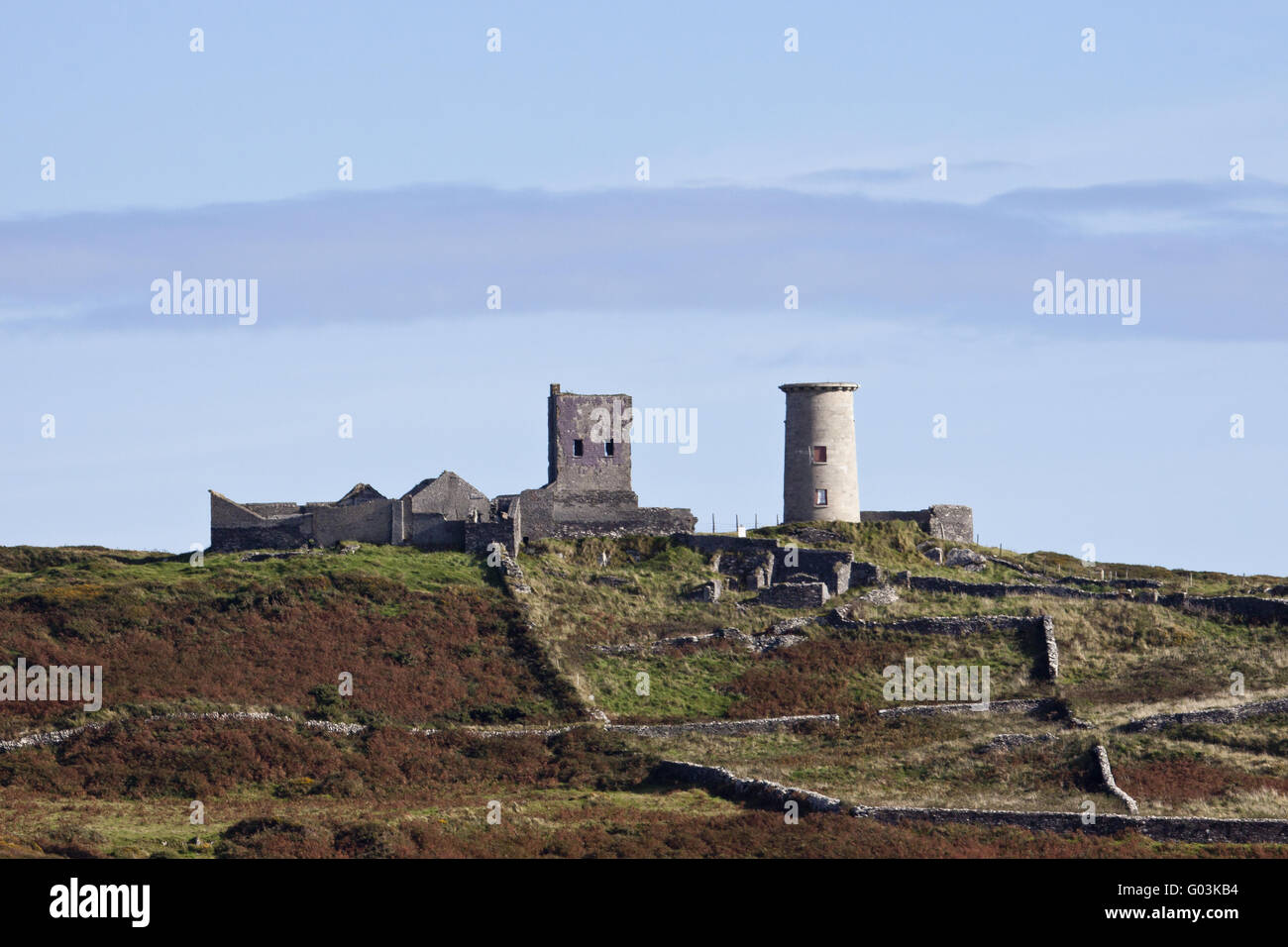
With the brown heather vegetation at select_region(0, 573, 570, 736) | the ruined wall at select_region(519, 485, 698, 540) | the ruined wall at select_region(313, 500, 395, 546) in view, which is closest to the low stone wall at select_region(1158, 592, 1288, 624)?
the ruined wall at select_region(519, 485, 698, 540)

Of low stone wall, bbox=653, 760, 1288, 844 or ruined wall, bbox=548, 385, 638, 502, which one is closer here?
low stone wall, bbox=653, 760, 1288, 844

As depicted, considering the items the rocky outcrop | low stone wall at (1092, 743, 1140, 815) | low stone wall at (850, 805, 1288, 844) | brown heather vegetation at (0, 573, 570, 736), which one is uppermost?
the rocky outcrop

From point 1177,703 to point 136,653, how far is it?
102 ft

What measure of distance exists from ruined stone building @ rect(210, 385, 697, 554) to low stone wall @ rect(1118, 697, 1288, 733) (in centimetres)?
2388

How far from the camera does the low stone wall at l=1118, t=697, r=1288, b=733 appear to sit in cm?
5050

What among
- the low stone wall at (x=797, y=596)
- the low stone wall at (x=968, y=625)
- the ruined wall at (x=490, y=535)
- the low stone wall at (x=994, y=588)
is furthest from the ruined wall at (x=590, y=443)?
the low stone wall at (x=968, y=625)

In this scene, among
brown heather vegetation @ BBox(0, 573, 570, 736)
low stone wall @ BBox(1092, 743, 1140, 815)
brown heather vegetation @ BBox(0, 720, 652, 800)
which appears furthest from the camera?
brown heather vegetation @ BBox(0, 573, 570, 736)

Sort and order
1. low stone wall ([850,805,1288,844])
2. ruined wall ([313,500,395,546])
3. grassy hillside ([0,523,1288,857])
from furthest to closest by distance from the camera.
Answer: ruined wall ([313,500,395,546]), grassy hillside ([0,523,1288,857]), low stone wall ([850,805,1288,844])

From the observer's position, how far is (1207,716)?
167 ft

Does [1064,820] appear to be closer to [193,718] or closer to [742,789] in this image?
[742,789]

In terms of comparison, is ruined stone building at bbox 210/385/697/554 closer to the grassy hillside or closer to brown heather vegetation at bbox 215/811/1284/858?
the grassy hillside

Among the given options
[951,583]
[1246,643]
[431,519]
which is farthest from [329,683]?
[1246,643]

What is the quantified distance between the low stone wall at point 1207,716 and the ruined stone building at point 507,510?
23.9 m
